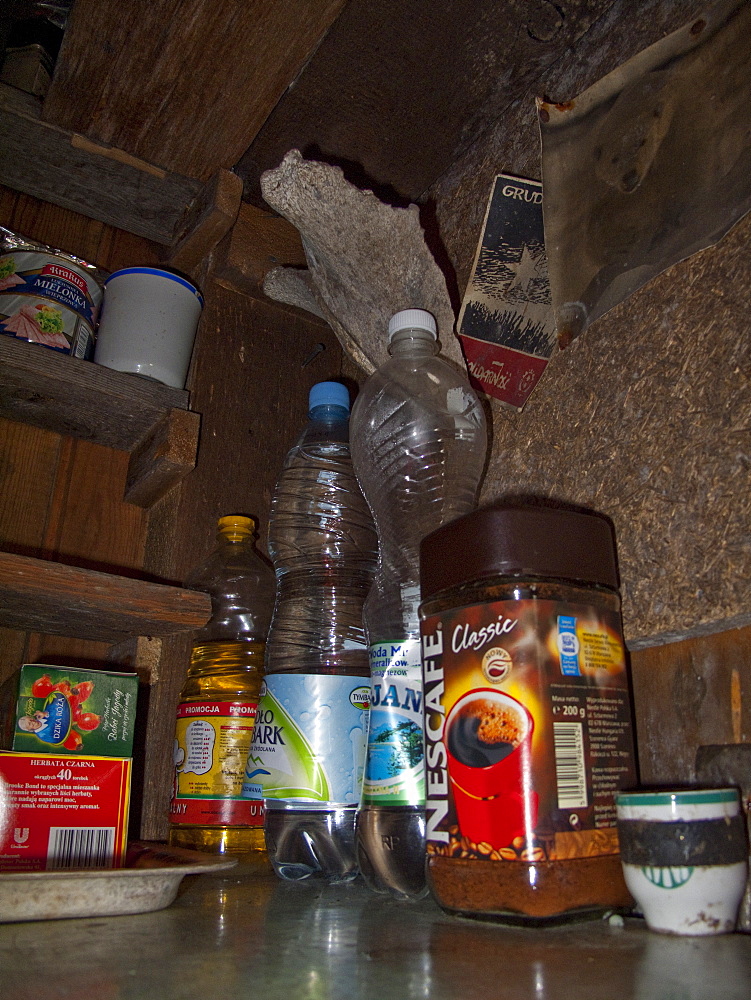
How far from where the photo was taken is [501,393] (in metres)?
0.93

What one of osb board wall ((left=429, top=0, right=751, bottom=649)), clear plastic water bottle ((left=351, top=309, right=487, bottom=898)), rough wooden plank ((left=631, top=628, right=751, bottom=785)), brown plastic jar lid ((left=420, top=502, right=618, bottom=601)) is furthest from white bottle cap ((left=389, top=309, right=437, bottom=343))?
rough wooden plank ((left=631, top=628, right=751, bottom=785))

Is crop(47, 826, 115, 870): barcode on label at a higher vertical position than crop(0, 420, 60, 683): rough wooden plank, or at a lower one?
lower

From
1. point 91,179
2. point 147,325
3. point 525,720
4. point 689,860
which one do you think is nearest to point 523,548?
point 525,720

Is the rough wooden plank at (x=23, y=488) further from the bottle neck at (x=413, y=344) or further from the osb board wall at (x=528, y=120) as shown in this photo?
the osb board wall at (x=528, y=120)

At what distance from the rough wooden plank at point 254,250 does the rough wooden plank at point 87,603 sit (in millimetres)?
556

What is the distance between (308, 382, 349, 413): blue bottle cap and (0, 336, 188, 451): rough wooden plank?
194 millimetres

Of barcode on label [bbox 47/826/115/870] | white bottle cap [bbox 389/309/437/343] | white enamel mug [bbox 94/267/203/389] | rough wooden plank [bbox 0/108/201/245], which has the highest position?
rough wooden plank [bbox 0/108/201/245]

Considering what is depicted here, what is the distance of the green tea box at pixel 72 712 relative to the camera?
73 cm

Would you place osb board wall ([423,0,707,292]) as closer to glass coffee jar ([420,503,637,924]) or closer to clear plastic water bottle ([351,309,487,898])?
clear plastic water bottle ([351,309,487,898])

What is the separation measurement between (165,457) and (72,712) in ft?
1.36

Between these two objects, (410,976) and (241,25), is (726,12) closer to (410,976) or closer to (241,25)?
(241,25)

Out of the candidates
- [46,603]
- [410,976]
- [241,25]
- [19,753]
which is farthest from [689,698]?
[241,25]

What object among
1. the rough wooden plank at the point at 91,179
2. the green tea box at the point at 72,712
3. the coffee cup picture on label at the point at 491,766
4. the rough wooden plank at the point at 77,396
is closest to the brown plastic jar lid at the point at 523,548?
the coffee cup picture on label at the point at 491,766

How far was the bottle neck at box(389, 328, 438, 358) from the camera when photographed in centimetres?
92
